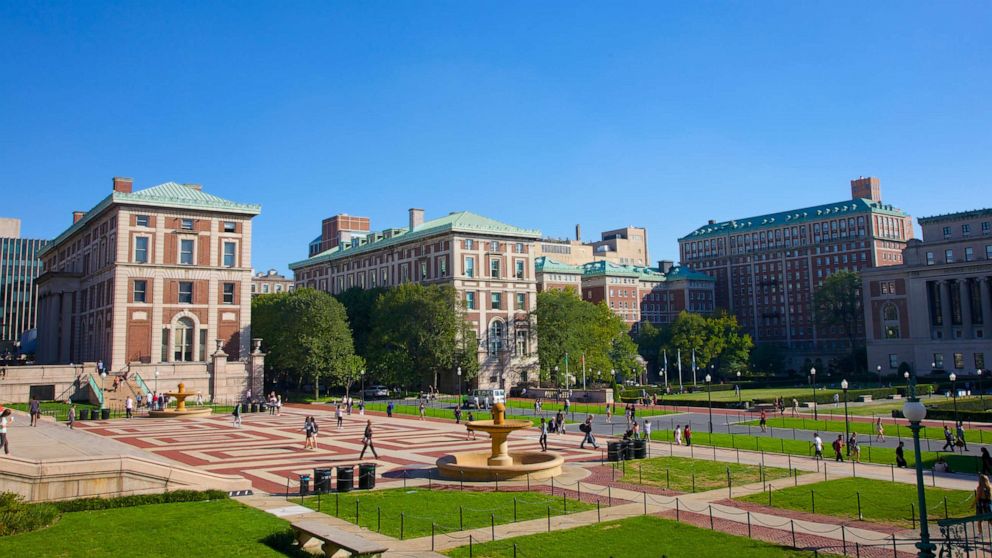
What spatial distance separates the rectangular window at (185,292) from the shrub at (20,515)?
5592 centimetres

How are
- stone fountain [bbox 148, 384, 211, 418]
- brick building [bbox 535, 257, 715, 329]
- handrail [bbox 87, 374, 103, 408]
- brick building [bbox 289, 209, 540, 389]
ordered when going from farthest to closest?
1. brick building [bbox 535, 257, 715, 329]
2. brick building [bbox 289, 209, 540, 389]
3. handrail [bbox 87, 374, 103, 408]
4. stone fountain [bbox 148, 384, 211, 418]

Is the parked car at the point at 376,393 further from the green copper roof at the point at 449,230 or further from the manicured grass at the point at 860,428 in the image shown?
the manicured grass at the point at 860,428

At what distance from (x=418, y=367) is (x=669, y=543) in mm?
68351

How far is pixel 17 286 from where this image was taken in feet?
506

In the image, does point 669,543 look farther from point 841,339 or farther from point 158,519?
point 841,339

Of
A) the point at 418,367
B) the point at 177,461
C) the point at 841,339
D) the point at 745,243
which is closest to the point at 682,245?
the point at 745,243

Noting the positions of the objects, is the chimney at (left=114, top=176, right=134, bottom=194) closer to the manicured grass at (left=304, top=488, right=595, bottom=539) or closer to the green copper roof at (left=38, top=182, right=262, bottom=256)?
the green copper roof at (left=38, top=182, right=262, bottom=256)

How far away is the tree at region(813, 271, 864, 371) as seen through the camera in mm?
134075

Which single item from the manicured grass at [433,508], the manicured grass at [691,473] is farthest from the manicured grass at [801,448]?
the manicured grass at [433,508]

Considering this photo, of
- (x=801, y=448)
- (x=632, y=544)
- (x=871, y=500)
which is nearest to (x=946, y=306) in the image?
(x=801, y=448)

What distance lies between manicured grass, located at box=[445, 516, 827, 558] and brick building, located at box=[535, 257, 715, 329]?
404ft

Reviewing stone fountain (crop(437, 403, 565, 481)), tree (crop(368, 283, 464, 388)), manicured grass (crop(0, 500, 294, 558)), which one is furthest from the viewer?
tree (crop(368, 283, 464, 388))

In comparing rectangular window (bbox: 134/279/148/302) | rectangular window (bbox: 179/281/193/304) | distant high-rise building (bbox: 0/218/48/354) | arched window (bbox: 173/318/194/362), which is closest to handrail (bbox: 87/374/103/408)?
arched window (bbox: 173/318/194/362)

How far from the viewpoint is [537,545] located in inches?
762
